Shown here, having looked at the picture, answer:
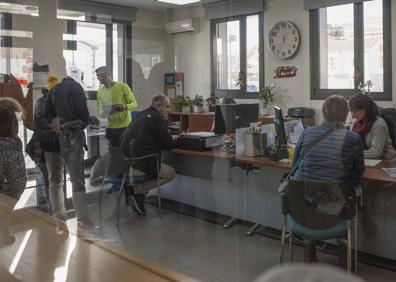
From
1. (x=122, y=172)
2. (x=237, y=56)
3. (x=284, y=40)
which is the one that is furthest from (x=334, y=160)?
(x=284, y=40)

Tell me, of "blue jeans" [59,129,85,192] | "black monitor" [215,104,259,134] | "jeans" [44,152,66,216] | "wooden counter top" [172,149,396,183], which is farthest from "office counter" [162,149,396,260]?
"jeans" [44,152,66,216]

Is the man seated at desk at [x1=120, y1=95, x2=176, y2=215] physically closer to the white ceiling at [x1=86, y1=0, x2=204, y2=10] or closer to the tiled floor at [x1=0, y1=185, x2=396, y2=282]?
the tiled floor at [x1=0, y1=185, x2=396, y2=282]

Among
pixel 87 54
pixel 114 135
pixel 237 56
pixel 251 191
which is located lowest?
pixel 251 191

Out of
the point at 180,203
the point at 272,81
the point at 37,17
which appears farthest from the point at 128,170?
the point at 272,81

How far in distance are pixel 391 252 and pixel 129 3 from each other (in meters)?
2.36

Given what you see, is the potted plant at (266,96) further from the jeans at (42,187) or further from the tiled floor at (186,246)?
the jeans at (42,187)

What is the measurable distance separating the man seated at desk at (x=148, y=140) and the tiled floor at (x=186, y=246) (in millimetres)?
180

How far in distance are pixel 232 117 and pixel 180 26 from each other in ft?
2.74

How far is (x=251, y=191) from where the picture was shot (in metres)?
3.23

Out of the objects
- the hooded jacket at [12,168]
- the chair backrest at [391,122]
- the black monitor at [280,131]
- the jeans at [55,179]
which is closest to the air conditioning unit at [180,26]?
the black monitor at [280,131]

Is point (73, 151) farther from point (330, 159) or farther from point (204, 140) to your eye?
point (330, 159)

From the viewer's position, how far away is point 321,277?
0.66m

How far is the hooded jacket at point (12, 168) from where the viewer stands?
6.65ft

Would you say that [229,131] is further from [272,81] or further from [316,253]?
[272,81]
